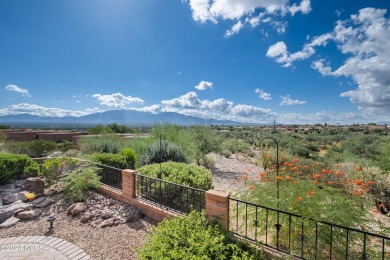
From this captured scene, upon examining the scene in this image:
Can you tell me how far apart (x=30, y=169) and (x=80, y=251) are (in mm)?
5425

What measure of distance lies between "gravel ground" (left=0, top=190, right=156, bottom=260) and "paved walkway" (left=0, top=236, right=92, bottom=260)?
128mm

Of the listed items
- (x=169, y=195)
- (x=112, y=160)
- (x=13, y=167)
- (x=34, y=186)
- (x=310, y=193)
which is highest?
(x=310, y=193)

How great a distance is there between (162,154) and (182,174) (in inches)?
120

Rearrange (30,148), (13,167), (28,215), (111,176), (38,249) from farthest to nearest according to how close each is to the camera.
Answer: (30,148), (13,167), (111,176), (28,215), (38,249)

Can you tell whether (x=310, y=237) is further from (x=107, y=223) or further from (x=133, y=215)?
(x=107, y=223)

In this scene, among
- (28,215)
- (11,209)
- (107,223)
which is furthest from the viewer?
(11,209)

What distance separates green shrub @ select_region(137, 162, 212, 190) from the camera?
17.0 ft

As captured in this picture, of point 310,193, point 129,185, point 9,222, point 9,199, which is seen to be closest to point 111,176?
point 129,185

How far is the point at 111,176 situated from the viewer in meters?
6.56

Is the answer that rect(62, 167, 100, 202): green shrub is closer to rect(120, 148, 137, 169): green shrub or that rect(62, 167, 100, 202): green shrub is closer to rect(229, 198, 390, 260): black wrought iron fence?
rect(120, 148, 137, 169): green shrub

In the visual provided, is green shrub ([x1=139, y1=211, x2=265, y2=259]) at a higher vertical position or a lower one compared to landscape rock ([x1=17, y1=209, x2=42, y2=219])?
higher

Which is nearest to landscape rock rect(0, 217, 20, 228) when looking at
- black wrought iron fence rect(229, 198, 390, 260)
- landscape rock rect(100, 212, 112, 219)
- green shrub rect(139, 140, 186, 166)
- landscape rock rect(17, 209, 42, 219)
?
landscape rock rect(17, 209, 42, 219)

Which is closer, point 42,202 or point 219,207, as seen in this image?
point 219,207

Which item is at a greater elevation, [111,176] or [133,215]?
[111,176]
